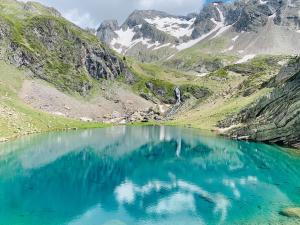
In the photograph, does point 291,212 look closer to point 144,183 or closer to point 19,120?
point 144,183

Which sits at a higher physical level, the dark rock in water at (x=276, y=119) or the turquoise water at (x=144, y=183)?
the dark rock in water at (x=276, y=119)

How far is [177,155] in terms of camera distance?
111 meters

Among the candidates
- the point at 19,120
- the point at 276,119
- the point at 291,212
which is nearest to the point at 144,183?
the point at 291,212

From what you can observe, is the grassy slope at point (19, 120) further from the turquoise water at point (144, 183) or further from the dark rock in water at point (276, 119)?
the dark rock in water at point (276, 119)

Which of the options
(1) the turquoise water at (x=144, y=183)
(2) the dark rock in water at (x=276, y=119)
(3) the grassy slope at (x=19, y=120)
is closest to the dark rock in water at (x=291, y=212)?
(1) the turquoise water at (x=144, y=183)

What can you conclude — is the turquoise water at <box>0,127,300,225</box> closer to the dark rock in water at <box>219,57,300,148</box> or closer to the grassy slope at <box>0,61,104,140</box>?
the dark rock in water at <box>219,57,300,148</box>

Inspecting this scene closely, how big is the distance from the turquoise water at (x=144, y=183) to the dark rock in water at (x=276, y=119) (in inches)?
255

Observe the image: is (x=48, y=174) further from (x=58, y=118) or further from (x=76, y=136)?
(x=58, y=118)

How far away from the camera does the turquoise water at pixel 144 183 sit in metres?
53.2

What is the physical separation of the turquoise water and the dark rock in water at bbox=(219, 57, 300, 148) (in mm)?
6482

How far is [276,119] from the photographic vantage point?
12450 centimetres

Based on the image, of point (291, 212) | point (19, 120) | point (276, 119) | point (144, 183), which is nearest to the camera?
point (291, 212)

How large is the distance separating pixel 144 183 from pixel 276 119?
65.9 meters

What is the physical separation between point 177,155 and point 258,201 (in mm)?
50564
